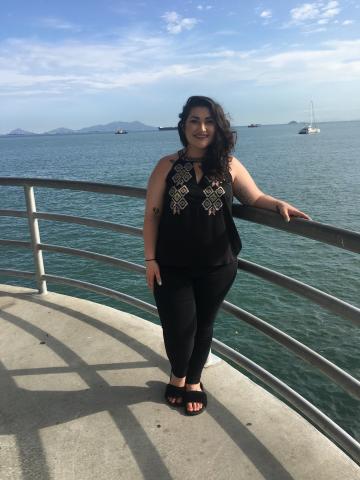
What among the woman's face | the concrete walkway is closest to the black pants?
the concrete walkway

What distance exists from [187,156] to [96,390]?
155 centimetres

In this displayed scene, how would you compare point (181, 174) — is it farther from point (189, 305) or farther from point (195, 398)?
point (195, 398)

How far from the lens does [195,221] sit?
2.36 m

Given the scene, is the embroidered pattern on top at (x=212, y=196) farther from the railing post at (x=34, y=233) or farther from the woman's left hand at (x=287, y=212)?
the railing post at (x=34, y=233)

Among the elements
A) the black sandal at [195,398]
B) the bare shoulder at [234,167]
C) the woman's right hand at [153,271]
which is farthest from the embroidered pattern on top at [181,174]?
the black sandal at [195,398]

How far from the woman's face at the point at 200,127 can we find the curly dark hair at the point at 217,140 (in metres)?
0.02

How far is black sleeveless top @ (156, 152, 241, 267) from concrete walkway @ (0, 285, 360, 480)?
2.94ft

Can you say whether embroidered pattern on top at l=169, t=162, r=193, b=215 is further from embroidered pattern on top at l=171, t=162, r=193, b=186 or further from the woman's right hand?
the woman's right hand

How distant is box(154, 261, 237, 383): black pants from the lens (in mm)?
2502

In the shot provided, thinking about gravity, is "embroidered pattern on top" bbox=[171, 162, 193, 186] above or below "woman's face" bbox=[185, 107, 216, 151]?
A: below

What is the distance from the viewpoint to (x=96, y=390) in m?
2.84

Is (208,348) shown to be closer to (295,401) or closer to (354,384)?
(295,401)

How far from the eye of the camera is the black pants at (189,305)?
2.50 meters

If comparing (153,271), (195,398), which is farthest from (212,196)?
(195,398)
